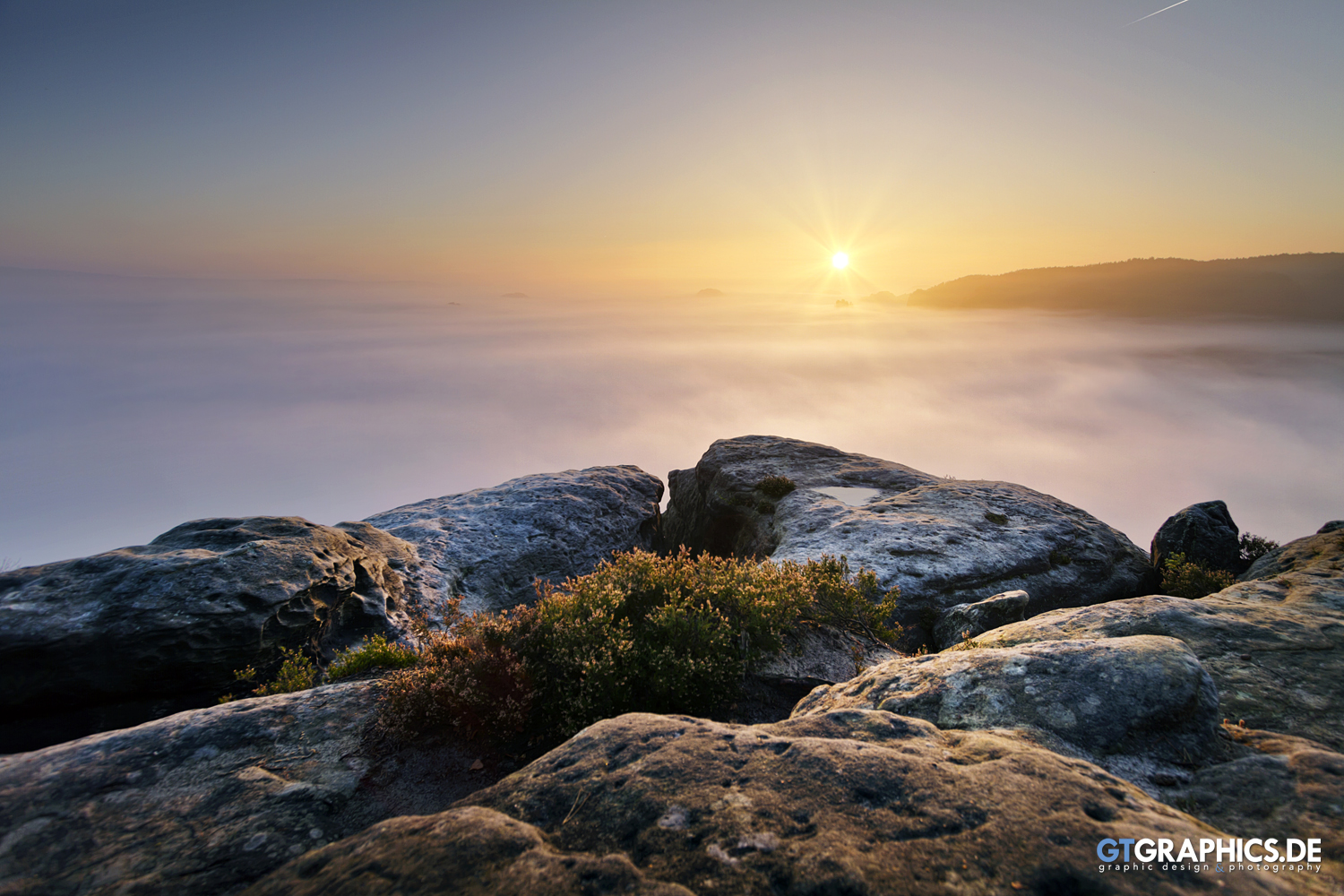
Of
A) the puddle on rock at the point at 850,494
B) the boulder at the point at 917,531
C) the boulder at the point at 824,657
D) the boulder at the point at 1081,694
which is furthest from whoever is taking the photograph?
the puddle on rock at the point at 850,494

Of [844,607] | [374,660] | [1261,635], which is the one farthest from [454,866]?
[1261,635]

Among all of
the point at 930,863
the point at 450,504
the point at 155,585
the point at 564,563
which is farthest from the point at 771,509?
the point at 930,863

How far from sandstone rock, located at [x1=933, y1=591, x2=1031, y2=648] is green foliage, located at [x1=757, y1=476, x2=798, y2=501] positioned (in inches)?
464

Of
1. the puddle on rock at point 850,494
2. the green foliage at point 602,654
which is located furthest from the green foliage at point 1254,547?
the green foliage at point 602,654

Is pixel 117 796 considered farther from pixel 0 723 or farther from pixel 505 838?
pixel 0 723

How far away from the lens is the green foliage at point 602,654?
848 centimetres

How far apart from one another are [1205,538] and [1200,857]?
1011 inches

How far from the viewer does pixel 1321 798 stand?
4.67 m

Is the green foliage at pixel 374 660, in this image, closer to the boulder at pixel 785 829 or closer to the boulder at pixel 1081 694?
the boulder at pixel 785 829

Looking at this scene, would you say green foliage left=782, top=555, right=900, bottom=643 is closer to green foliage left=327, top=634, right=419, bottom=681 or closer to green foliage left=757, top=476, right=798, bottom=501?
green foliage left=327, top=634, right=419, bottom=681

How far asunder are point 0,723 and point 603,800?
42.9ft

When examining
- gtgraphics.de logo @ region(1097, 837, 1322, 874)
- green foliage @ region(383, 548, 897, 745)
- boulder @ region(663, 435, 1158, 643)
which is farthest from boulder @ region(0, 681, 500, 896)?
boulder @ region(663, 435, 1158, 643)

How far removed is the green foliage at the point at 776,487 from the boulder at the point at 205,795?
19919mm

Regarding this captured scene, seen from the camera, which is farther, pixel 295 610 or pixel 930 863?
pixel 295 610
